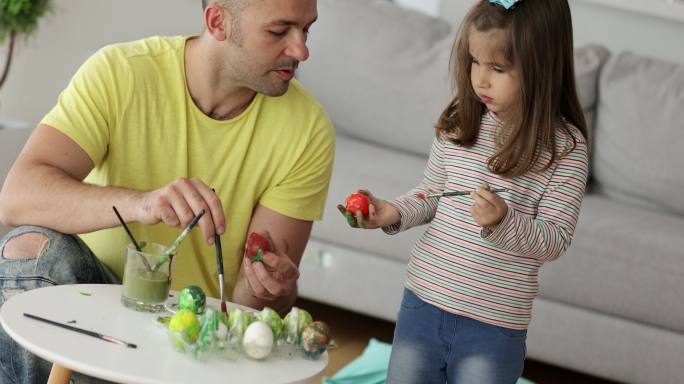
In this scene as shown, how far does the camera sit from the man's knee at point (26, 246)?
1.72m

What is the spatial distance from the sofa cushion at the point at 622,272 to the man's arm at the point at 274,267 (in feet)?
3.03

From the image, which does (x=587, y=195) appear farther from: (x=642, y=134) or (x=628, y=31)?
(x=628, y=31)

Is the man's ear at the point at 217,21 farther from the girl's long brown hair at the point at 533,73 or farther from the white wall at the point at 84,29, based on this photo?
the white wall at the point at 84,29

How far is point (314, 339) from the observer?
1.53m

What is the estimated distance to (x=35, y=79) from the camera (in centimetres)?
382

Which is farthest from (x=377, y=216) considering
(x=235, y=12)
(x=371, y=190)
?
(x=371, y=190)

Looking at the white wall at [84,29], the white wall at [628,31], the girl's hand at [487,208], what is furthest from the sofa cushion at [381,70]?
the girl's hand at [487,208]

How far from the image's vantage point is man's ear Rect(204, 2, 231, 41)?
6.39 ft

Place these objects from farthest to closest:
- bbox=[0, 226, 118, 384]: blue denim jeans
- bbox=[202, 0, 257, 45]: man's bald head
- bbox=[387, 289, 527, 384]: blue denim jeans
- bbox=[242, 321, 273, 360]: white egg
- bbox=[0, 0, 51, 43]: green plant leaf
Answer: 1. bbox=[0, 0, 51, 43]: green plant leaf
2. bbox=[202, 0, 257, 45]: man's bald head
3. bbox=[387, 289, 527, 384]: blue denim jeans
4. bbox=[0, 226, 118, 384]: blue denim jeans
5. bbox=[242, 321, 273, 360]: white egg

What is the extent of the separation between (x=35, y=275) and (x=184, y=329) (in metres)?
0.39

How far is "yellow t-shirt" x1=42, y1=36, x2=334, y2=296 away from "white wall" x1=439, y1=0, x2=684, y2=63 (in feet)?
5.67

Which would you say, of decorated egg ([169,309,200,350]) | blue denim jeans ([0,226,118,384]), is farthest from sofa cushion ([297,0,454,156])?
decorated egg ([169,309,200,350])

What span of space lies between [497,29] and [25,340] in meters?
0.92

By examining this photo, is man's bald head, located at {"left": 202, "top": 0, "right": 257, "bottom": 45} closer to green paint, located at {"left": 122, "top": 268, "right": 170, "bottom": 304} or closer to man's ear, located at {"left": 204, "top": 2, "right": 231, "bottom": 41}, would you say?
man's ear, located at {"left": 204, "top": 2, "right": 231, "bottom": 41}
